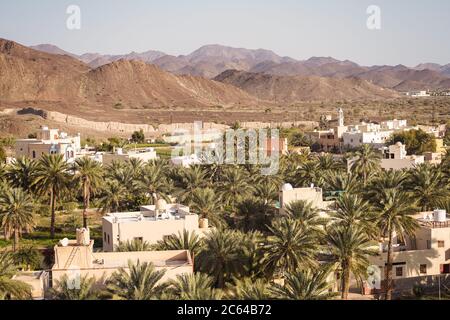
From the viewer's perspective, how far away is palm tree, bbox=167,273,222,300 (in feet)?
58.4

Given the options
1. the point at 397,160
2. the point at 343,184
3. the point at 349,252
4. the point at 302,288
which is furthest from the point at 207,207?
the point at 397,160

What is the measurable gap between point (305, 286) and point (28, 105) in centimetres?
10084


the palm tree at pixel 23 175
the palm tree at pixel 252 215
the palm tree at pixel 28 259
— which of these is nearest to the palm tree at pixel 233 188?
the palm tree at pixel 252 215

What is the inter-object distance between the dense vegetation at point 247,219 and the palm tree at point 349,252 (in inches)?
1.3

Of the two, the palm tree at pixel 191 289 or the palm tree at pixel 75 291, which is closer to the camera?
the palm tree at pixel 191 289

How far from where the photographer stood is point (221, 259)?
22.8m

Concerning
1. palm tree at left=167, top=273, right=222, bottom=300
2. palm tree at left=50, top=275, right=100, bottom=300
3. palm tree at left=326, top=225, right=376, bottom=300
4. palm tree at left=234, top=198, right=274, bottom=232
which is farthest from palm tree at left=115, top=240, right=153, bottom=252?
palm tree at left=326, top=225, right=376, bottom=300

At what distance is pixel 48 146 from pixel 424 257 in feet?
112

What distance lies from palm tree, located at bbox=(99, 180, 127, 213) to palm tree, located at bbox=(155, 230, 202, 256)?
10.1m

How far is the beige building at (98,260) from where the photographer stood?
70.5 feet

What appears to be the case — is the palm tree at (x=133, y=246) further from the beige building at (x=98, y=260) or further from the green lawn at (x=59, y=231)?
the green lawn at (x=59, y=231)

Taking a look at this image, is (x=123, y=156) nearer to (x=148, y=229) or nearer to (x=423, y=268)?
(x=148, y=229)

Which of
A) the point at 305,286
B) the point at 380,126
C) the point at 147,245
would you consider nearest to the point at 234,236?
the point at 147,245

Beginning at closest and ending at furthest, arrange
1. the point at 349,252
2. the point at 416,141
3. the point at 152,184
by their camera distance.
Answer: the point at 349,252 < the point at 152,184 < the point at 416,141
